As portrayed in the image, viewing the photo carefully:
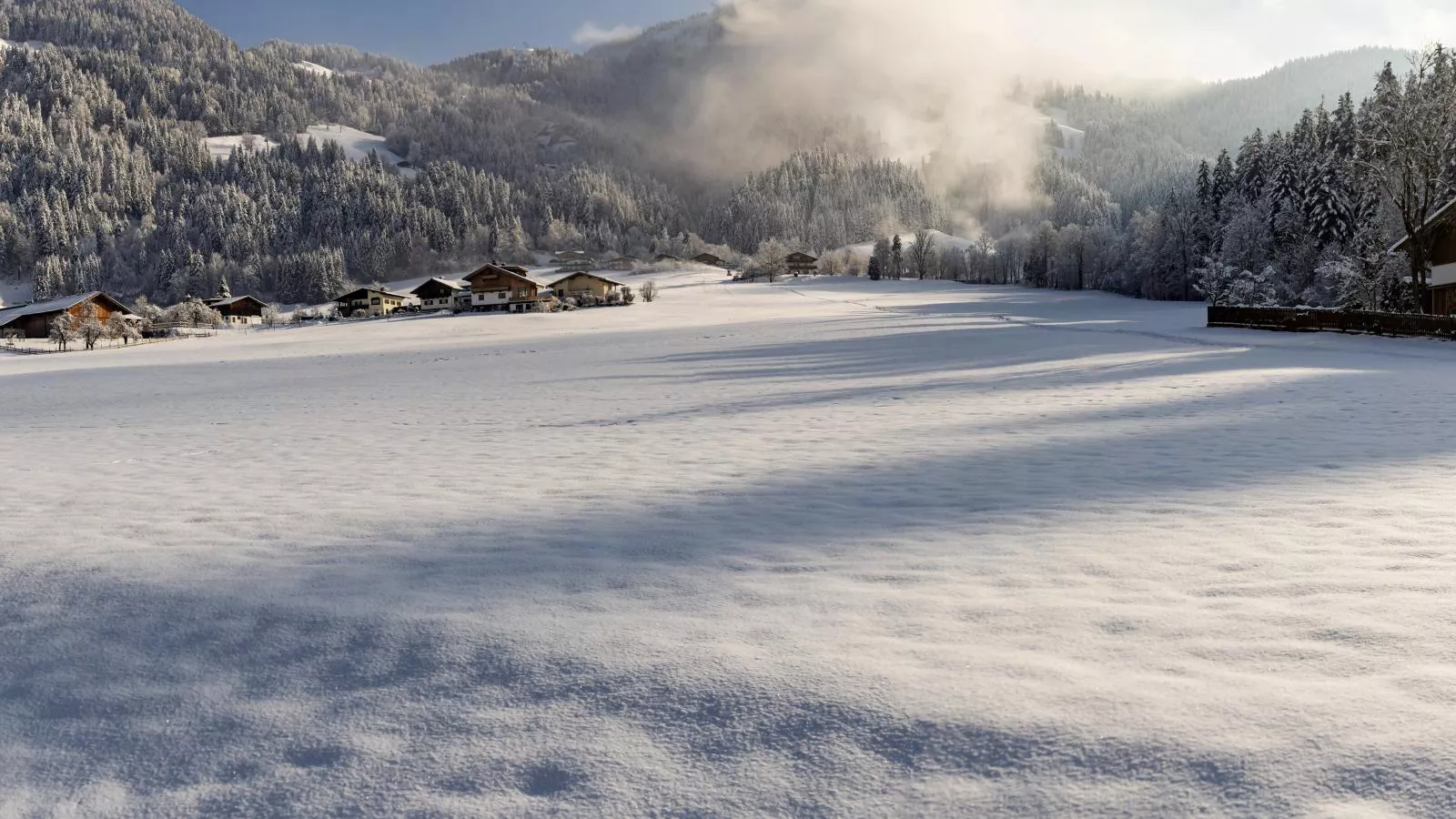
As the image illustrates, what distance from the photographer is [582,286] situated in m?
113

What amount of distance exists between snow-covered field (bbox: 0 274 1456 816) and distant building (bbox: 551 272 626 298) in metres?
99.0

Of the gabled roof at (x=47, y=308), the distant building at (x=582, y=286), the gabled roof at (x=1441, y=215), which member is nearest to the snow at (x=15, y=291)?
the gabled roof at (x=47, y=308)

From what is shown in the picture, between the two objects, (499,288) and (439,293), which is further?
(439,293)

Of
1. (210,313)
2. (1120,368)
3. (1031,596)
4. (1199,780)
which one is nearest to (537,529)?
(1031,596)

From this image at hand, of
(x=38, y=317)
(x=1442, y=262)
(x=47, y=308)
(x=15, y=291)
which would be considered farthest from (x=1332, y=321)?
Result: (x=15, y=291)

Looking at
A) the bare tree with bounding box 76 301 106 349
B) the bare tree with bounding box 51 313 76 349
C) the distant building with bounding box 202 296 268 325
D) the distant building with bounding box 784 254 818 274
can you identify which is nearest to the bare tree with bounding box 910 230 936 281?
the distant building with bounding box 784 254 818 274

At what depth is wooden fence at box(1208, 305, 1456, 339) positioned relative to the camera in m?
30.3

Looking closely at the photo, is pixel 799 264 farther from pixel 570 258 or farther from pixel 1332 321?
pixel 1332 321

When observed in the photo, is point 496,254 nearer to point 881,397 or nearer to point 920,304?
point 920,304

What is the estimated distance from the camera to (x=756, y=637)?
4410mm

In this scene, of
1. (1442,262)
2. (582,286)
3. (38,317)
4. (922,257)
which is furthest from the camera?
(922,257)

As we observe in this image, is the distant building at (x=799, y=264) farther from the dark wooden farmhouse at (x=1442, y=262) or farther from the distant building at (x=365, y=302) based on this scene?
the dark wooden farmhouse at (x=1442, y=262)

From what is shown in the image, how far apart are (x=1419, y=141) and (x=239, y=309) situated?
134m

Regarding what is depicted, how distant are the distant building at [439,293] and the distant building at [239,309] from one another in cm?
2312
